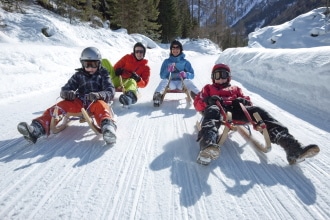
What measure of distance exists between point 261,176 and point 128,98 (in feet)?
9.64

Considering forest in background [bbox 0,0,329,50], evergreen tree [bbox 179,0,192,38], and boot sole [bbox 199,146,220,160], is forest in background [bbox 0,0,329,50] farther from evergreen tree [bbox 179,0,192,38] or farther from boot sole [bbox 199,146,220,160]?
boot sole [bbox 199,146,220,160]

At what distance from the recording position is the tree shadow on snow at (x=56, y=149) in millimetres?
2748

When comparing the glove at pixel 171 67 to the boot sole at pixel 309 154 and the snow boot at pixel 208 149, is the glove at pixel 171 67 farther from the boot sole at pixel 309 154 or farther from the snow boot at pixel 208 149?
the boot sole at pixel 309 154

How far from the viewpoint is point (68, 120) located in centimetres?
371

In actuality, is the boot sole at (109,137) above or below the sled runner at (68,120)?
below

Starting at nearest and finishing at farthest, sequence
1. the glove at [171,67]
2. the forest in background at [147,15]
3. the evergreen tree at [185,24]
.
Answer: the glove at [171,67] < the forest in background at [147,15] < the evergreen tree at [185,24]

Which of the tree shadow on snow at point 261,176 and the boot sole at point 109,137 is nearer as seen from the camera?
the tree shadow on snow at point 261,176

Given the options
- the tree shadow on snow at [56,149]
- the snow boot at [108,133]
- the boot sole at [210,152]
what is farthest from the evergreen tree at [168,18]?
the boot sole at [210,152]

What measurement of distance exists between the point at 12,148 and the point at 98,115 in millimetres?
963

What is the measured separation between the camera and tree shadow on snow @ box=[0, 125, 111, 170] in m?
2.75

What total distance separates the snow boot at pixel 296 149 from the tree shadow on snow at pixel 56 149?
1.79 metres

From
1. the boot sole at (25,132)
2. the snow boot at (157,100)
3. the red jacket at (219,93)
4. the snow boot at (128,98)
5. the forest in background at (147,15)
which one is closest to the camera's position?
the boot sole at (25,132)

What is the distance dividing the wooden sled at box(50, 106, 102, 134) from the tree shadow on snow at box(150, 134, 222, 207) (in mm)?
882

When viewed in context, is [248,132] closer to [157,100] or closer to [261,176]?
[261,176]
